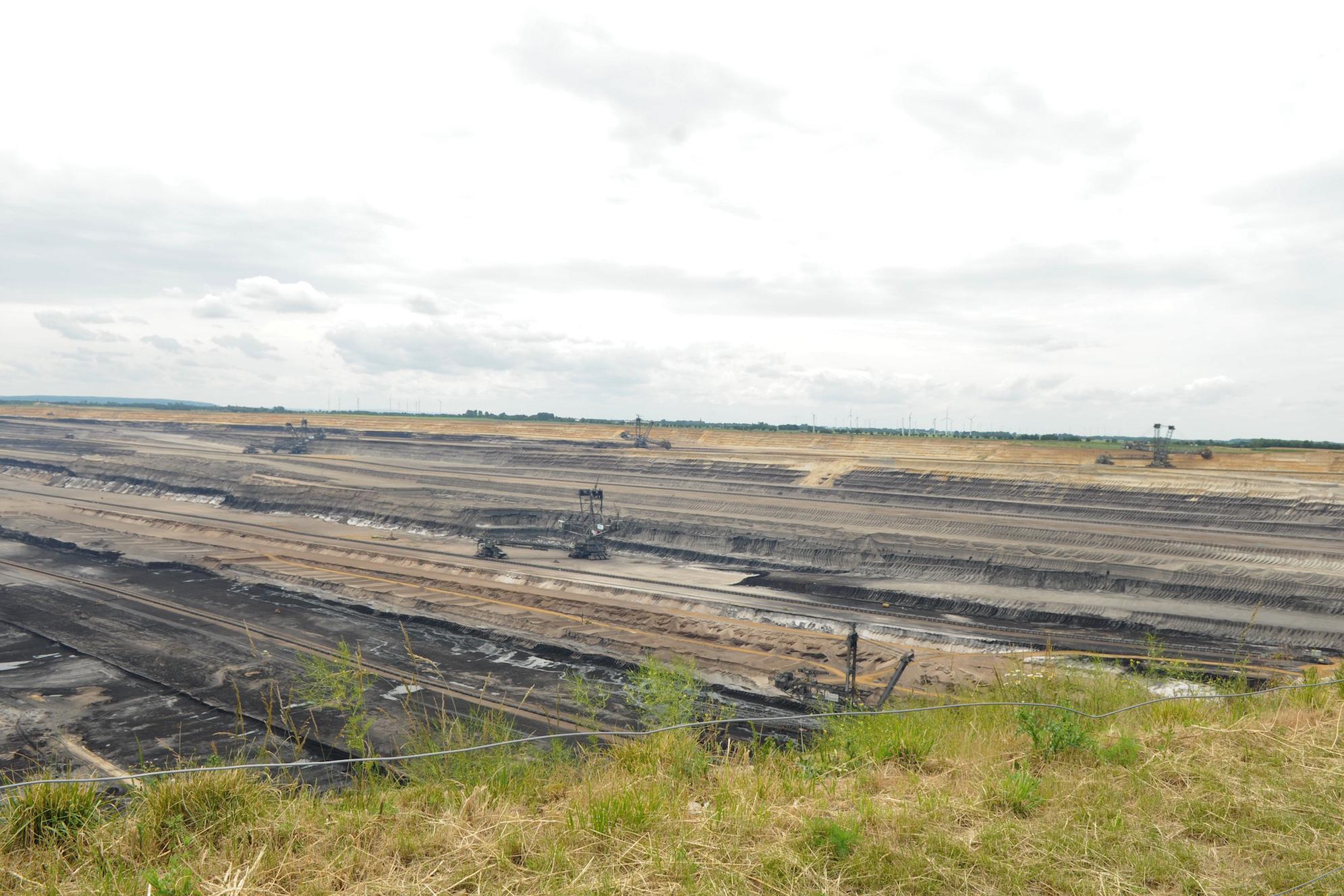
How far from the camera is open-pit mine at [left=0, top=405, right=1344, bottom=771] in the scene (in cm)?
2136

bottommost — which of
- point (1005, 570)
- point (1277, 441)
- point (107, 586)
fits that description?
point (107, 586)

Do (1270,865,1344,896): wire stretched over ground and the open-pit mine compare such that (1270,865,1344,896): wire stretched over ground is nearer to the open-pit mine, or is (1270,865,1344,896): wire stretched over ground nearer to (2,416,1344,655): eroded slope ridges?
the open-pit mine

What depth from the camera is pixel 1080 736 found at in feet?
23.1

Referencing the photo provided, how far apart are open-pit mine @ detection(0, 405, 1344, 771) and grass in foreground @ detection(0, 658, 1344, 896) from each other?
124 inches

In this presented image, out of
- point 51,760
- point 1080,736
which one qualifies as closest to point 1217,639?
point 1080,736

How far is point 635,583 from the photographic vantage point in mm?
36688

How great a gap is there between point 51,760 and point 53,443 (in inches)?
4539

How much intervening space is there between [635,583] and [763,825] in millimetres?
31357

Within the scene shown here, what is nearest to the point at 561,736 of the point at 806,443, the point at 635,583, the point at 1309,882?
the point at 1309,882

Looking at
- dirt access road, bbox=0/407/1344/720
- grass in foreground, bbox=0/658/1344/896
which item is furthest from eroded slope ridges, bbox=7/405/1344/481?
grass in foreground, bbox=0/658/1344/896

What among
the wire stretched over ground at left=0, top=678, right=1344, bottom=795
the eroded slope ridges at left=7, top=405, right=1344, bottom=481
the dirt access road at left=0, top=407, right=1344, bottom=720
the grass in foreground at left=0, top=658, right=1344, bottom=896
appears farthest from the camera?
the eroded slope ridges at left=7, top=405, right=1344, bottom=481

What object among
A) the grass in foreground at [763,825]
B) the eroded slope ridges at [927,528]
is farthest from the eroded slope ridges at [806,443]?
the grass in foreground at [763,825]

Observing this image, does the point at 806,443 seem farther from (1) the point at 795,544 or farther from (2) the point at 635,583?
(2) the point at 635,583

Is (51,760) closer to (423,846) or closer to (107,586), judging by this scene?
(423,846)
